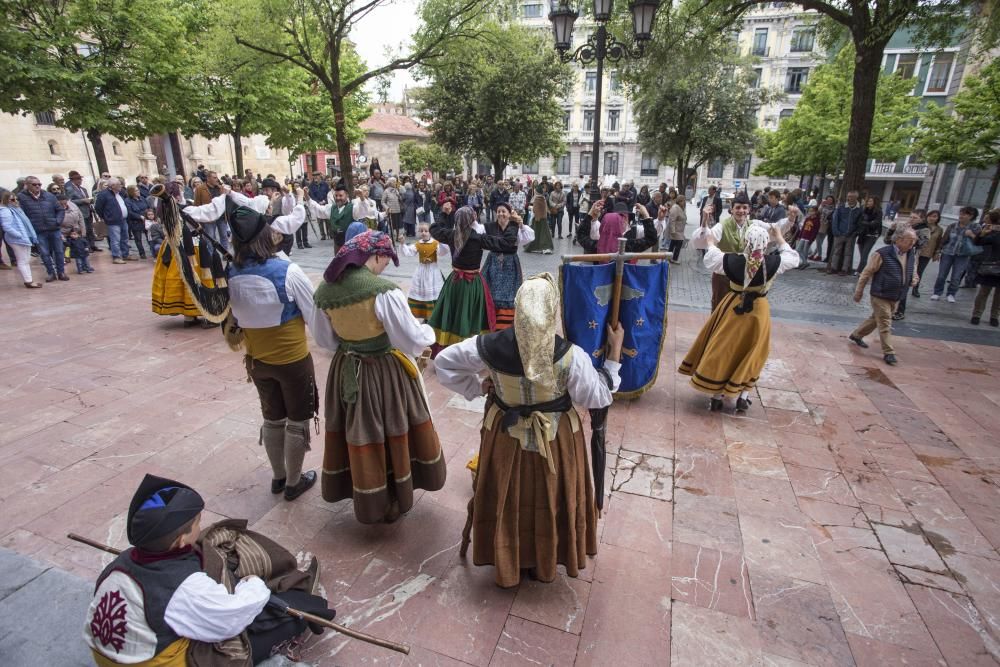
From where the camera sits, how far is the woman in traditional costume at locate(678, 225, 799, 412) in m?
4.88

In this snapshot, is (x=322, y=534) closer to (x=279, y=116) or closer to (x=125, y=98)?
(x=125, y=98)

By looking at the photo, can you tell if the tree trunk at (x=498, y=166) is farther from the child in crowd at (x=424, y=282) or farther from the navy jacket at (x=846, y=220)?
the child in crowd at (x=424, y=282)

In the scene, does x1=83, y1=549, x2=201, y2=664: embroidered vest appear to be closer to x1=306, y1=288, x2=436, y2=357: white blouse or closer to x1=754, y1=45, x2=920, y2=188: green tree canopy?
x1=306, y1=288, x2=436, y2=357: white blouse

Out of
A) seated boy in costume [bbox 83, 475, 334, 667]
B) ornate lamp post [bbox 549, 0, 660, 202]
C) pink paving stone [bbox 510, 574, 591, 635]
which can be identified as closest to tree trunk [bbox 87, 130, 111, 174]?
ornate lamp post [bbox 549, 0, 660, 202]

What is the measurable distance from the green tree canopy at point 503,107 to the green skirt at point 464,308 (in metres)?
15.8

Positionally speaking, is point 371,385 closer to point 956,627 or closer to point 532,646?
point 532,646

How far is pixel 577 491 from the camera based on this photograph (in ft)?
9.18

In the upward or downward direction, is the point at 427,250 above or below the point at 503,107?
below

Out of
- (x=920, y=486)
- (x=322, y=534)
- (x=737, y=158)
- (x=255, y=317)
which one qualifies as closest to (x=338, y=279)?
(x=255, y=317)

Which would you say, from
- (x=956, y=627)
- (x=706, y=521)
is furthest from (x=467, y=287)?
(x=956, y=627)

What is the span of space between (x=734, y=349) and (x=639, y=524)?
233 centimetres

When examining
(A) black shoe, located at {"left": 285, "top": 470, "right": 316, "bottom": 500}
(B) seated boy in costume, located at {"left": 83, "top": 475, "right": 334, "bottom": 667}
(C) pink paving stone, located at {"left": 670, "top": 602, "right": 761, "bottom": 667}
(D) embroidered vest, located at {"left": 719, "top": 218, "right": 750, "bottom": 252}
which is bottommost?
(C) pink paving stone, located at {"left": 670, "top": 602, "right": 761, "bottom": 667}

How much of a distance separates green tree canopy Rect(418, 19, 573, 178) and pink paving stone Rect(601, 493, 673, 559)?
1872 cm

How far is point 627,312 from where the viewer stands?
16.7 feet
